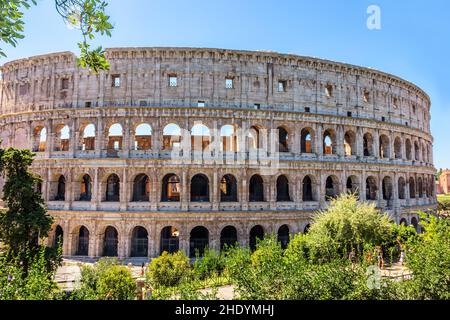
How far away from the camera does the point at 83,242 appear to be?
22.7 m

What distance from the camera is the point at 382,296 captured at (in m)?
8.23

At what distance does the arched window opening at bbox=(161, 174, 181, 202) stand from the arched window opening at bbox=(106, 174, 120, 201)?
12.5 feet

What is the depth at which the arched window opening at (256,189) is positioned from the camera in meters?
24.4

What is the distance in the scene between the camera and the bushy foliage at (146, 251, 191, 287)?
1323 cm

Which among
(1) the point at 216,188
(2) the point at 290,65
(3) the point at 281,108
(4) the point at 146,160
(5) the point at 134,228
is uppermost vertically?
(2) the point at 290,65

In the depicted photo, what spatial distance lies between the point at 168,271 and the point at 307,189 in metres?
16.2

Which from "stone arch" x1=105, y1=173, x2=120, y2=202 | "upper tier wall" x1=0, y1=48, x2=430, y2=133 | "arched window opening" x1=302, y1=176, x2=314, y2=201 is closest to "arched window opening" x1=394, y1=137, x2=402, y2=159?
"upper tier wall" x1=0, y1=48, x2=430, y2=133

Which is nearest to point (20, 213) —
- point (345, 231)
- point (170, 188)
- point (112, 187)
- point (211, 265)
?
→ point (112, 187)

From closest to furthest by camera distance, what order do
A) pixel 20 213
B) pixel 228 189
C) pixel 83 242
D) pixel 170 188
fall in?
pixel 20 213, pixel 83 242, pixel 228 189, pixel 170 188

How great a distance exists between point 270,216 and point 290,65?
1240 centimetres

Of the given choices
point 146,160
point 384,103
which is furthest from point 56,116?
→ point 384,103

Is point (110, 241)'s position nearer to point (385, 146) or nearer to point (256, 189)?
point (256, 189)

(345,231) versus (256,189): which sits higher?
(256,189)

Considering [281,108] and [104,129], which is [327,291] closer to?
[281,108]
